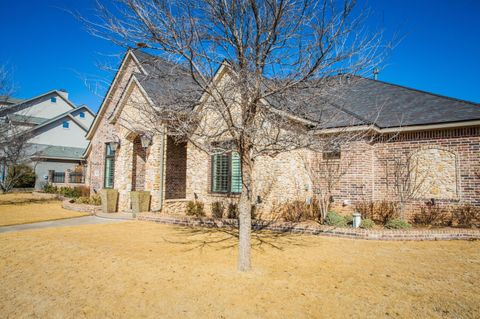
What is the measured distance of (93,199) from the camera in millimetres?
15578

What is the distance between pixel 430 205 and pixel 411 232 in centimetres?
302

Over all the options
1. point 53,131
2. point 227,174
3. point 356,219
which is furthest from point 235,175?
point 53,131

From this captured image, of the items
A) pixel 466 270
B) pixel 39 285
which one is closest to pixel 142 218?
pixel 39 285

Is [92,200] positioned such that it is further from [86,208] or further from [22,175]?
[22,175]

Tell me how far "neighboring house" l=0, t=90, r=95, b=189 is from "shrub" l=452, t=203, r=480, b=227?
29476 millimetres

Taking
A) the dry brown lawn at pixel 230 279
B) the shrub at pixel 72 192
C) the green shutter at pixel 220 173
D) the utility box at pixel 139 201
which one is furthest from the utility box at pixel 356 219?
the shrub at pixel 72 192

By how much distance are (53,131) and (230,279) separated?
34.4 m

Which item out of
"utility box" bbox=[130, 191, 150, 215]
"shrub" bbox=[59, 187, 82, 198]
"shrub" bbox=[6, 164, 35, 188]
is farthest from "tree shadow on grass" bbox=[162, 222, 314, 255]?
"shrub" bbox=[6, 164, 35, 188]

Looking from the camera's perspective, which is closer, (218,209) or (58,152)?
(218,209)

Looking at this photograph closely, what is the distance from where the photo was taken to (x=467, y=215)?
10.1 metres

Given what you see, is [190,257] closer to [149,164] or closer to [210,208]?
[210,208]

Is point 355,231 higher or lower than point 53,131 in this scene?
lower

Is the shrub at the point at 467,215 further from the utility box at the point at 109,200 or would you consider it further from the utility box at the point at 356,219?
the utility box at the point at 109,200

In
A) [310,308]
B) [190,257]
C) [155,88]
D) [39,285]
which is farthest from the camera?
[155,88]
